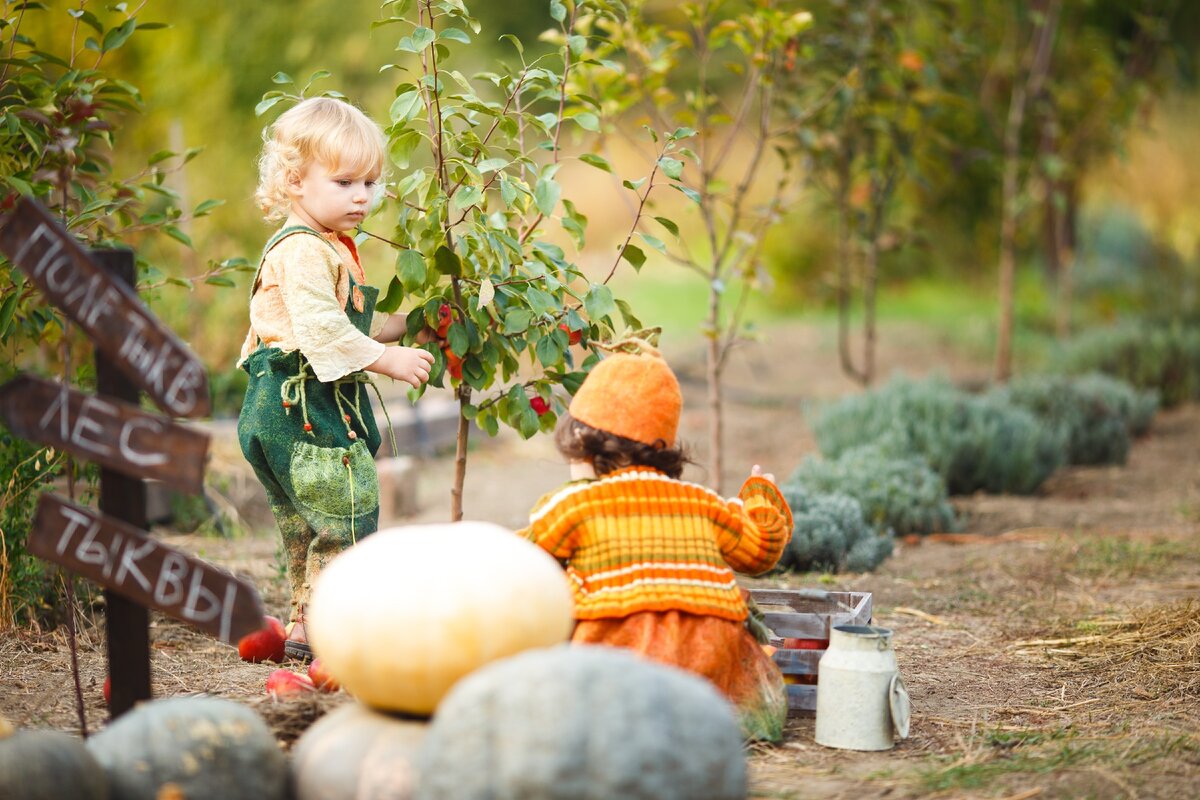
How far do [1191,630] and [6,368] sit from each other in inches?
157

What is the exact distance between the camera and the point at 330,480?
11.1 ft

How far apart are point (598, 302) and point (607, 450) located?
62 centimetres

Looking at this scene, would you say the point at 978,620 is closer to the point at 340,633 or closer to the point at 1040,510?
the point at 1040,510

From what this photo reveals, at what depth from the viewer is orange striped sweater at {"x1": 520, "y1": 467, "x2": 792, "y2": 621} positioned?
2852mm

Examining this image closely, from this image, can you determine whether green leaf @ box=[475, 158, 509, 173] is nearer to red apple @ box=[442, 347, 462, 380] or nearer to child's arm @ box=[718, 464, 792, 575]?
red apple @ box=[442, 347, 462, 380]

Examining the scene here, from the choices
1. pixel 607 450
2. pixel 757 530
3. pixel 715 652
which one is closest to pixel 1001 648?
pixel 757 530

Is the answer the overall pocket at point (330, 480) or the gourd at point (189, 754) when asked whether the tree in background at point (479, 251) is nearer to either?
the overall pocket at point (330, 480)

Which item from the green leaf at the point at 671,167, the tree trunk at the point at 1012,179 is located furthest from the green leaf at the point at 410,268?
the tree trunk at the point at 1012,179

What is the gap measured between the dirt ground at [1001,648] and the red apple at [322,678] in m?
0.14

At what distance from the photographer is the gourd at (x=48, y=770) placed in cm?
196

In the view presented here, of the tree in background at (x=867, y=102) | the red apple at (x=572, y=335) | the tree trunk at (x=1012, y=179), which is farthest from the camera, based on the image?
the tree trunk at (x=1012, y=179)

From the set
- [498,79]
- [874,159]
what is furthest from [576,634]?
[874,159]

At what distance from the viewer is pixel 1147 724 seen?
10.2 ft

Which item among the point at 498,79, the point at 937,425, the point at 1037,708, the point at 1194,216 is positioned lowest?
the point at 1037,708
